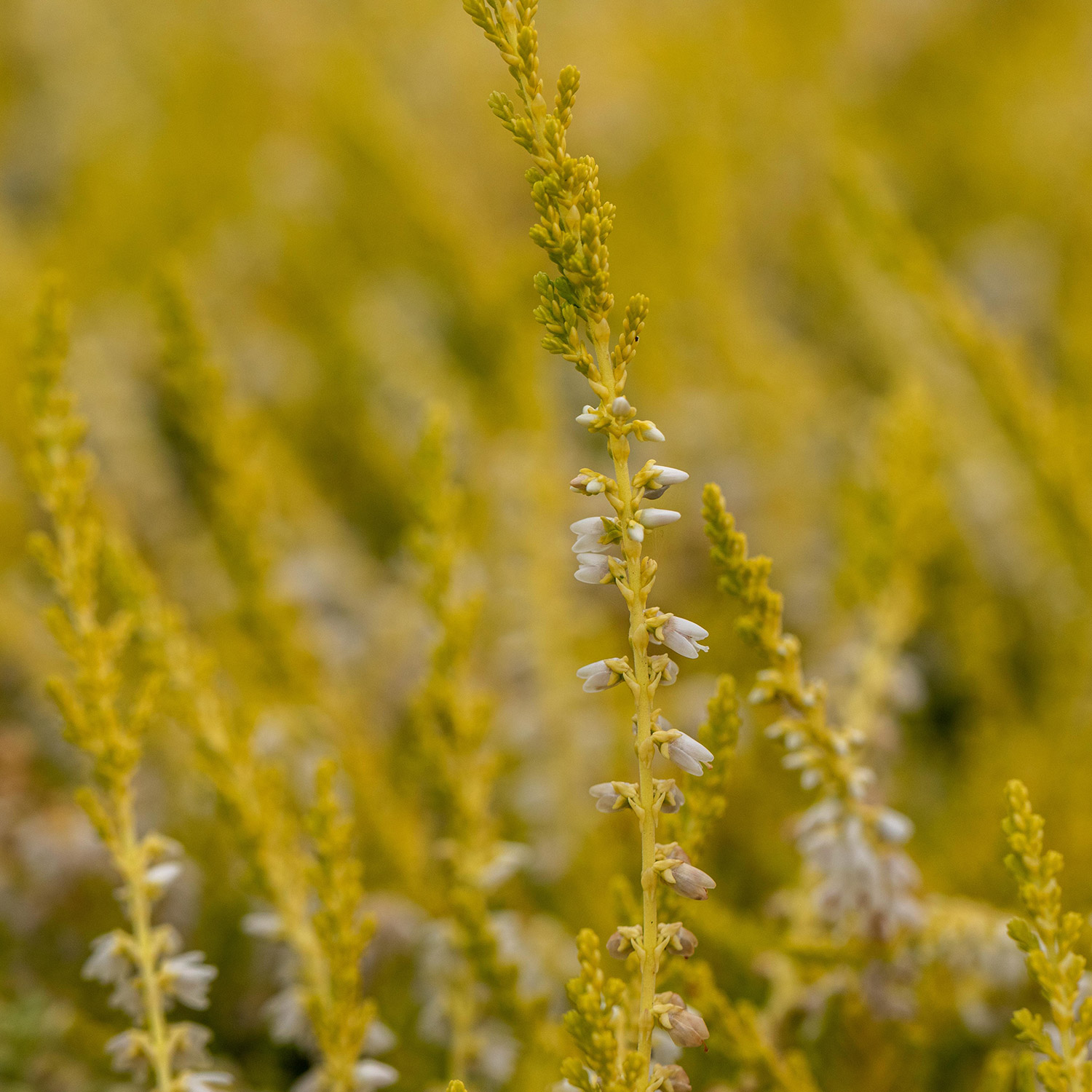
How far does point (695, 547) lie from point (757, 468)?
0.33 m

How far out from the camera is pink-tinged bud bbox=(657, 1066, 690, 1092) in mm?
852

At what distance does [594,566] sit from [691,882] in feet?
0.95

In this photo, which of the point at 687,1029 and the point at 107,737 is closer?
the point at 687,1029

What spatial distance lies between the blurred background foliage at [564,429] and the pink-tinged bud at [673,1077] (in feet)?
1.57

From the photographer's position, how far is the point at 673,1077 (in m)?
0.86

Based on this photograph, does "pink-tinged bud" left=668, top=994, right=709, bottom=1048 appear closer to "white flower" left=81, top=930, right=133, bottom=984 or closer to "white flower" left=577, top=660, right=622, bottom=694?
"white flower" left=577, top=660, right=622, bottom=694

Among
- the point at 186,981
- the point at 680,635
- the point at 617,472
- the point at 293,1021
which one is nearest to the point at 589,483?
the point at 617,472

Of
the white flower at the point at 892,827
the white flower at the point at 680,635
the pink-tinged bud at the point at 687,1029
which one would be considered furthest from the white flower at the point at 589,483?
the white flower at the point at 892,827

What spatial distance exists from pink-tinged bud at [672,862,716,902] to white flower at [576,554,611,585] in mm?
264

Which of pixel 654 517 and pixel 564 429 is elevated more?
pixel 564 429

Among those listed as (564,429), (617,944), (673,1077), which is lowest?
(673,1077)

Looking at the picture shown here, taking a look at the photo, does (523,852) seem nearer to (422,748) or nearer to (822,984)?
(422,748)

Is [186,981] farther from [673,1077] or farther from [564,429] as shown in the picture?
[564,429]

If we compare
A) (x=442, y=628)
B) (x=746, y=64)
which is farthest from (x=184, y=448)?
(x=746, y=64)
